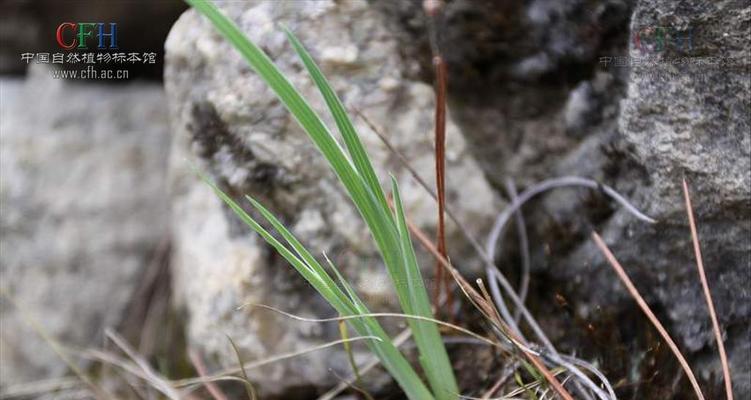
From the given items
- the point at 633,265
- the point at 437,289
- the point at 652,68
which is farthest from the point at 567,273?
the point at 652,68

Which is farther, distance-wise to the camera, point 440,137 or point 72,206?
point 72,206

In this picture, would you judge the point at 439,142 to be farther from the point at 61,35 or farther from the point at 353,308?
the point at 61,35

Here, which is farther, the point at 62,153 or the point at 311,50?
the point at 62,153

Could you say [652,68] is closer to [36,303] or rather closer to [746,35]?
[746,35]

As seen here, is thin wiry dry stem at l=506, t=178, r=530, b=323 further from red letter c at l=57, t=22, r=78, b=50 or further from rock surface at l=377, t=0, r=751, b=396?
red letter c at l=57, t=22, r=78, b=50

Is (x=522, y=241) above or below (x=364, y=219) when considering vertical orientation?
below

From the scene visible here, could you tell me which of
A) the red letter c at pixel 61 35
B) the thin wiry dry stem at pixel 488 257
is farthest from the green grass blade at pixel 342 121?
the red letter c at pixel 61 35

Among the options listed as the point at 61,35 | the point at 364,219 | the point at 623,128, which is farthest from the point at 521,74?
the point at 61,35

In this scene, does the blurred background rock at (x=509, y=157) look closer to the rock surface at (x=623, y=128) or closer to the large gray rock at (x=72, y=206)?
the rock surface at (x=623, y=128)
